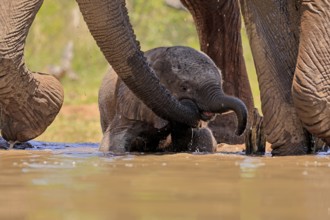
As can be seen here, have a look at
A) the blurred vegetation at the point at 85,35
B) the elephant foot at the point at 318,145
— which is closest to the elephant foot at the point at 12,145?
the elephant foot at the point at 318,145

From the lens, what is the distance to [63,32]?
583 inches

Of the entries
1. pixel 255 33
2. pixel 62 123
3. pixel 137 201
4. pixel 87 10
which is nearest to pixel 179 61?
pixel 255 33

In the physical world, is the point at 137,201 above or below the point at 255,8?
below

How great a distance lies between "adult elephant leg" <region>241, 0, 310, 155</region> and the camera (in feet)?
18.6

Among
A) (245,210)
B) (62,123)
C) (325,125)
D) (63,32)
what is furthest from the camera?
(63,32)

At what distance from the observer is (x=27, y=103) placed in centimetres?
596

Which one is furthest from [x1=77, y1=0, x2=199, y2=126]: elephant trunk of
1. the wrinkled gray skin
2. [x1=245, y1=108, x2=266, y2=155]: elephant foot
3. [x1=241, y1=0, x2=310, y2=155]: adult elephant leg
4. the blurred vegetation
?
the blurred vegetation

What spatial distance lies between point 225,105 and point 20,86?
1.13 m

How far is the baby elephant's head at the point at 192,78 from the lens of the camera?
5.98 metres

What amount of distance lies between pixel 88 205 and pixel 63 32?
11.9 metres

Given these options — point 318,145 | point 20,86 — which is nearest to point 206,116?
point 318,145

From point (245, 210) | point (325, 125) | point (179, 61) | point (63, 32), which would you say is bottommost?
point (245, 210)

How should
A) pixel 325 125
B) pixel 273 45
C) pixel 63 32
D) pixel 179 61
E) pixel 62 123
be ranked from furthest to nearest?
pixel 63 32, pixel 62 123, pixel 179 61, pixel 273 45, pixel 325 125

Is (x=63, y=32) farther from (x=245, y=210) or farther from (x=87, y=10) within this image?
(x=245, y=210)
